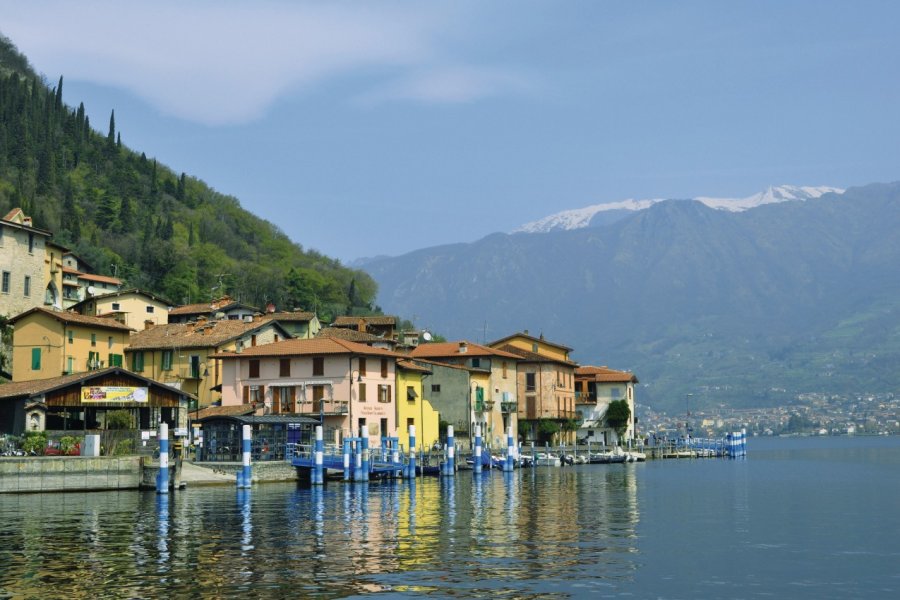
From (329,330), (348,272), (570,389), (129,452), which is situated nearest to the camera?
(129,452)

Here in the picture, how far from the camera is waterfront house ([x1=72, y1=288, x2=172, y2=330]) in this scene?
110 m

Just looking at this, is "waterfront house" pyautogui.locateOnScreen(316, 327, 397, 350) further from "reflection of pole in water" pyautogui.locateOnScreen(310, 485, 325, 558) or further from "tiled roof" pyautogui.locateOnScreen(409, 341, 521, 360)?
"reflection of pole in water" pyautogui.locateOnScreen(310, 485, 325, 558)

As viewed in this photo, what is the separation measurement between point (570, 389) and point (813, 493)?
62.5 metres

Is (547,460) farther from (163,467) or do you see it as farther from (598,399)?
(163,467)

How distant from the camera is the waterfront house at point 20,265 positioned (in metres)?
95.4

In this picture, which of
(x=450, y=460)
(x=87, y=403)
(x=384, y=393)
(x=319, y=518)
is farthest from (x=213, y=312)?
(x=319, y=518)

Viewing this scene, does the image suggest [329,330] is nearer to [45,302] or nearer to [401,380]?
[401,380]

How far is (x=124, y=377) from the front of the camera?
76.4m

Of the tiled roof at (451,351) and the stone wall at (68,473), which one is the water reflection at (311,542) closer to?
the stone wall at (68,473)

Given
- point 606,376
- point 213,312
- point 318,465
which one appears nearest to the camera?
point 318,465

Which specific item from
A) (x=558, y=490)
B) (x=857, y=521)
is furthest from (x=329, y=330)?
(x=857, y=521)

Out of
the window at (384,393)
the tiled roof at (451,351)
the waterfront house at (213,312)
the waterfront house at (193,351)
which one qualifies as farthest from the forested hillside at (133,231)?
the window at (384,393)

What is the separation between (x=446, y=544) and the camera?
41781 millimetres

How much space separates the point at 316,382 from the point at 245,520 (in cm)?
3646
